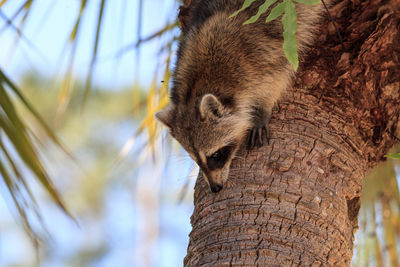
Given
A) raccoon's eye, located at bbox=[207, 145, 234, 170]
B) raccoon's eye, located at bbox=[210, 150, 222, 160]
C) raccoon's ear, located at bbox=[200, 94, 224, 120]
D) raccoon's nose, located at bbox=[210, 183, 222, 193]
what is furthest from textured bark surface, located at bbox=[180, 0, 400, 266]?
raccoon's ear, located at bbox=[200, 94, 224, 120]

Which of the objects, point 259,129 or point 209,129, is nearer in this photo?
point 259,129

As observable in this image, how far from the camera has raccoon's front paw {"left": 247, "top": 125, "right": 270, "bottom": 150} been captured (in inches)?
116

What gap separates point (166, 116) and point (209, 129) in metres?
0.34

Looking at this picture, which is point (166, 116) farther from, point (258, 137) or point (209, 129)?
point (258, 137)

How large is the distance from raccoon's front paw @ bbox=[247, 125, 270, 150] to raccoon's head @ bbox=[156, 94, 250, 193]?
212 millimetres

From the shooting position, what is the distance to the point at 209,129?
3500 millimetres

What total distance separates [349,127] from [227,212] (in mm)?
896

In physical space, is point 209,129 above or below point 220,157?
above

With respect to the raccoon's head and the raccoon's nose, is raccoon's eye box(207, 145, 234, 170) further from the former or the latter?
the raccoon's nose

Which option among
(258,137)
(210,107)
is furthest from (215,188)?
(210,107)

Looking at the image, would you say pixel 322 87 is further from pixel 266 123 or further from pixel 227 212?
pixel 227 212

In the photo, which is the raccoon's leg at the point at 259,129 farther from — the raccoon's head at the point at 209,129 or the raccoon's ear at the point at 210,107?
the raccoon's ear at the point at 210,107

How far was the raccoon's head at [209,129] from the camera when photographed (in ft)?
11.1

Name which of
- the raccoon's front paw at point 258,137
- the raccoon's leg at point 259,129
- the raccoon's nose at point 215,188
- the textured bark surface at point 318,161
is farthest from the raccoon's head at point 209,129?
the raccoon's nose at point 215,188
